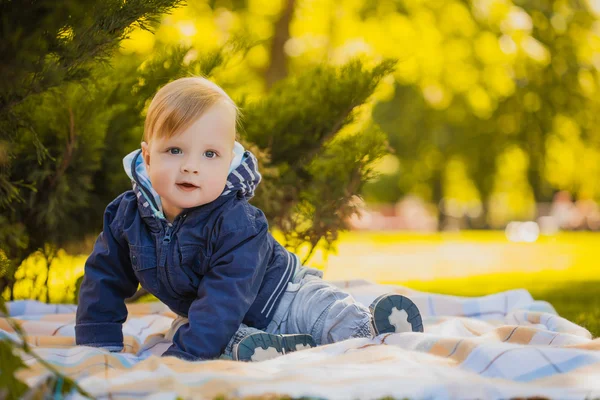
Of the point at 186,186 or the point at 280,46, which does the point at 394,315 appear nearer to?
the point at 186,186

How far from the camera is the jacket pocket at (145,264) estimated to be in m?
2.80

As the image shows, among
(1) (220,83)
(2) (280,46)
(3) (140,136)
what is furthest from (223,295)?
(2) (280,46)

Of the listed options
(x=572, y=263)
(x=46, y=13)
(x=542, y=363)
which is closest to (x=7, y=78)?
(x=46, y=13)

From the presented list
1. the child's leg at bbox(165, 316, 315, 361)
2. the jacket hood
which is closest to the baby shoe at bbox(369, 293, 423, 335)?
the child's leg at bbox(165, 316, 315, 361)

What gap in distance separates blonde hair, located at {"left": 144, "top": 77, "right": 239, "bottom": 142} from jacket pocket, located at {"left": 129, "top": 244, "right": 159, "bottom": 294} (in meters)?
0.42

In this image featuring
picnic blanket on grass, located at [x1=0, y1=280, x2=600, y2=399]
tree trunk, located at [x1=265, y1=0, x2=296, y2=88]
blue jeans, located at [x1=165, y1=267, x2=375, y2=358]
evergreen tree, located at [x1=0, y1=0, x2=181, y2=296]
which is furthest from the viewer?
tree trunk, located at [x1=265, y1=0, x2=296, y2=88]

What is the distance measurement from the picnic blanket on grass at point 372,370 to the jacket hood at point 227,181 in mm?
566

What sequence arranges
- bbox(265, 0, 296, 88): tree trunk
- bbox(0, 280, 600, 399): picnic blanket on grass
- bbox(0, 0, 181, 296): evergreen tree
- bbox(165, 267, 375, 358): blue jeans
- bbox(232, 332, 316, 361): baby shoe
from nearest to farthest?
bbox(0, 280, 600, 399): picnic blanket on grass
bbox(0, 0, 181, 296): evergreen tree
bbox(232, 332, 316, 361): baby shoe
bbox(165, 267, 375, 358): blue jeans
bbox(265, 0, 296, 88): tree trunk

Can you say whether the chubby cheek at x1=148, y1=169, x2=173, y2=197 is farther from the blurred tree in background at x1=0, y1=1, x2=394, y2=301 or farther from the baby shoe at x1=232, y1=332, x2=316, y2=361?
the blurred tree in background at x1=0, y1=1, x2=394, y2=301

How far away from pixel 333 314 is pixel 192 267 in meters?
0.56

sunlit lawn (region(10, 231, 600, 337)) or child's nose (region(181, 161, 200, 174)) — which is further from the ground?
child's nose (region(181, 161, 200, 174))

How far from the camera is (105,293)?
2883 mm

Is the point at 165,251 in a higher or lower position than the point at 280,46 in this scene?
lower

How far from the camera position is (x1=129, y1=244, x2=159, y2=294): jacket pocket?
2805 millimetres
